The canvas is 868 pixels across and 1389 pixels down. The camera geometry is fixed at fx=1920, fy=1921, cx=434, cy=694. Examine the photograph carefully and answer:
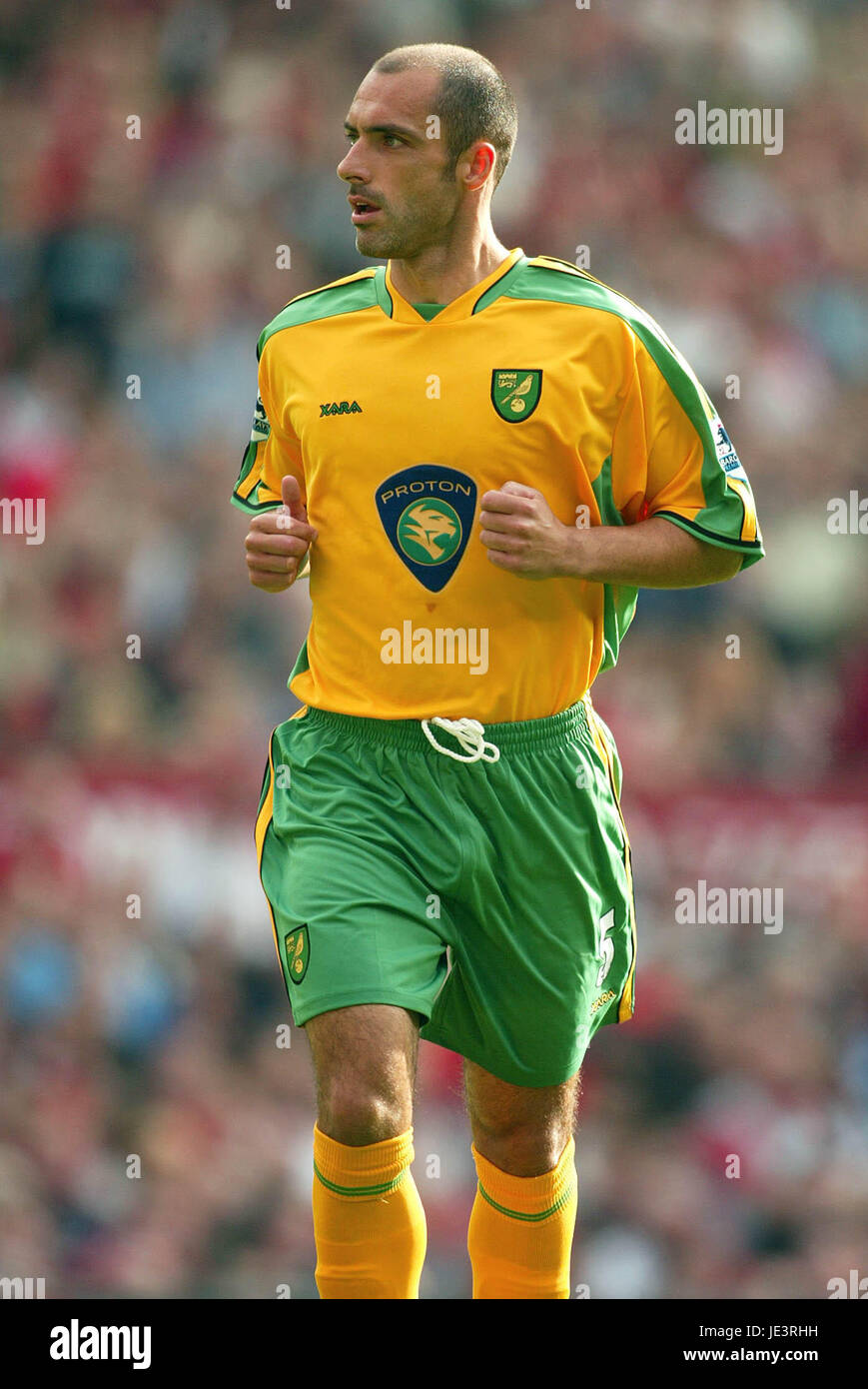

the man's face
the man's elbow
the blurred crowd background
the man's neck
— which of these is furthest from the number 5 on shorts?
the blurred crowd background

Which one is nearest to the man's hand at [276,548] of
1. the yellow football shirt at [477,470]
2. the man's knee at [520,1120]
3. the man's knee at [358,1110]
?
the yellow football shirt at [477,470]

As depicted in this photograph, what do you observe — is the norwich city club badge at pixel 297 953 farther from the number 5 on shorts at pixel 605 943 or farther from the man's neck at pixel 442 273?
the man's neck at pixel 442 273

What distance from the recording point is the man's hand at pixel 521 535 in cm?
344

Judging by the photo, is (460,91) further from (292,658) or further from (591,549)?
(292,658)

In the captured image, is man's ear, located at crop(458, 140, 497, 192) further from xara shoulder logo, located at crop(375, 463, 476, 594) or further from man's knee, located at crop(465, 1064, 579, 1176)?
man's knee, located at crop(465, 1064, 579, 1176)

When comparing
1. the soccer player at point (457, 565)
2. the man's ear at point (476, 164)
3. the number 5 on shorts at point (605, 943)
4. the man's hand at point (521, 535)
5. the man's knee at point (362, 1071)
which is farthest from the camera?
the number 5 on shorts at point (605, 943)

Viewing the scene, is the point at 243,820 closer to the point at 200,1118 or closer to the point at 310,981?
the point at 200,1118

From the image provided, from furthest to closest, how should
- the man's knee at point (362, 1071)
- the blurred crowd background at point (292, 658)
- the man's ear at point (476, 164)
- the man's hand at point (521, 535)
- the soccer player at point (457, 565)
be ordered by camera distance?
the blurred crowd background at point (292, 658) → the man's ear at point (476, 164) → the soccer player at point (457, 565) → the man's hand at point (521, 535) → the man's knee at point (362, 1071)

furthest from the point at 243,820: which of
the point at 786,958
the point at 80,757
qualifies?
the point at 786,958

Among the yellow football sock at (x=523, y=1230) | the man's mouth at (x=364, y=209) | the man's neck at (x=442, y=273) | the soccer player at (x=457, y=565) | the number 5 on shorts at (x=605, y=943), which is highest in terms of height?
the man's mouth at (x=364, y=209)

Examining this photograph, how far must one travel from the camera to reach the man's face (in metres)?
3.59

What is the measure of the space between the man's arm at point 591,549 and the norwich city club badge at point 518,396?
165mm

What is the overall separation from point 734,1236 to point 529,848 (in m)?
3.21

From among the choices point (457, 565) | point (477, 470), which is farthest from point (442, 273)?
point (457, 565)
